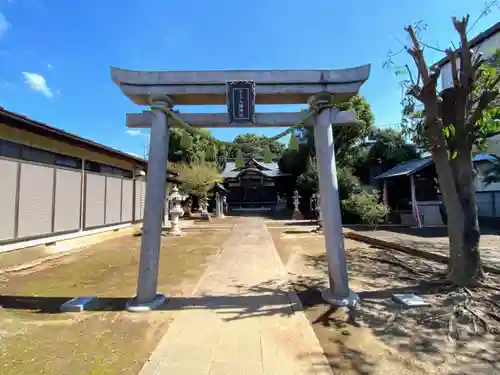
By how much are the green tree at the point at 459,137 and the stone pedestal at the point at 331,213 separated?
A: 85.4 inches

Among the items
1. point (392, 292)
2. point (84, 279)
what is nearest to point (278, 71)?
point (392, 292)

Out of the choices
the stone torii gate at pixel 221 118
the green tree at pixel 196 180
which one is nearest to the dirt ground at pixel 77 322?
the stone torii gate at pixel 221 118

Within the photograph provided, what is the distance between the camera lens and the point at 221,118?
456 cm

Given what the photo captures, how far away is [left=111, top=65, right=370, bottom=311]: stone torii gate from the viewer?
13.8ft

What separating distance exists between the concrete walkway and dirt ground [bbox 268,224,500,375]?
274 millimetres

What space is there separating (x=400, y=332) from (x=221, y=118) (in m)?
3.83

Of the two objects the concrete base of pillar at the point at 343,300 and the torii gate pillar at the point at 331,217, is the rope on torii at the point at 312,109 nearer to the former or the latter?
the torii gate pillar at the point at 331,217

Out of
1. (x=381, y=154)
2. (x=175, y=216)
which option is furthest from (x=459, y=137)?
(x=381, y=154)

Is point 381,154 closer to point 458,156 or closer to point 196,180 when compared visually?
point 196,180

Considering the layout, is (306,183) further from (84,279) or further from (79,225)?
(84,279)

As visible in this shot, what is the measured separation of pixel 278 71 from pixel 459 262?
14.9 ft

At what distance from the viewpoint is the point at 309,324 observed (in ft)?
11.7

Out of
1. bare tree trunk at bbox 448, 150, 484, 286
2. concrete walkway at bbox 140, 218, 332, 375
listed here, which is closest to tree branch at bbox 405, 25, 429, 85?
bare tree trunk at bbox 448, 150, 484, 286

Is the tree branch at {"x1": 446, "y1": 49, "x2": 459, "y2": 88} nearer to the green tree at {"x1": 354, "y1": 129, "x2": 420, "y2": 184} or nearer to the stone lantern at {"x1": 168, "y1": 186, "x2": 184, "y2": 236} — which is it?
the stone lantern at {"x1": 168, "y1": 186, "x2": 184, "y2": 236}
